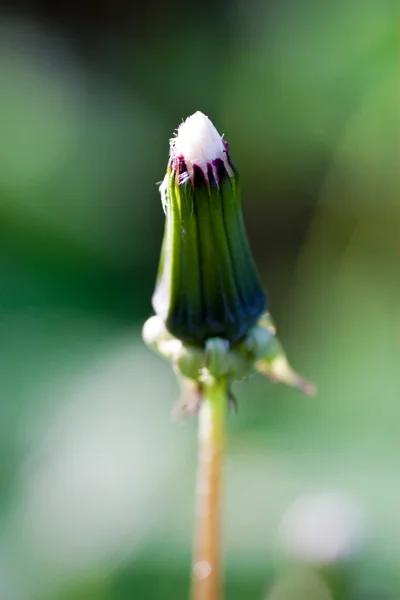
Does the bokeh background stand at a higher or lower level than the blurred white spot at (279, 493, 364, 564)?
higher

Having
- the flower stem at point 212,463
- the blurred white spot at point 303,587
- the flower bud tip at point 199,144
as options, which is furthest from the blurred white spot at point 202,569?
the flower bud tip at point 199,144

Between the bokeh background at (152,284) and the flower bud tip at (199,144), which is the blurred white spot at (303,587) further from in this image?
the flower bud tip at (199,144)

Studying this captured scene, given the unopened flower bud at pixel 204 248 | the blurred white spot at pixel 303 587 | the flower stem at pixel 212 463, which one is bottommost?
the blurred white spot at pixel 303 587

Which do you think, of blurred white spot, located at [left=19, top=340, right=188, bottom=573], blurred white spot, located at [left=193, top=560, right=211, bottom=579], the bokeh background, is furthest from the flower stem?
blurred white spot, located at [left=19, top=340, right=188, bottom=573]

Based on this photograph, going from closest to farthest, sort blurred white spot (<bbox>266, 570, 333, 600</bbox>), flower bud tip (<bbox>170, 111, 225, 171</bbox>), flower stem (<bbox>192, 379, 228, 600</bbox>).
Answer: flower bud tip (<bbox>170, 111, 225, 171</bbox>) → flower stem (<bbox>192, 379, 228, 600</bbox>) → blurred white spot (<bbox>266, 570, 333, 600</bbox>)

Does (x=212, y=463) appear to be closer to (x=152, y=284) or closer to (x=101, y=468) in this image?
(x=101, y=468)

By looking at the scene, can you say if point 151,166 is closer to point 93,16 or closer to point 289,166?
point 289,166

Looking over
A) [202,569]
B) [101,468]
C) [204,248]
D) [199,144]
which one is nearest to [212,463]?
[202,569]

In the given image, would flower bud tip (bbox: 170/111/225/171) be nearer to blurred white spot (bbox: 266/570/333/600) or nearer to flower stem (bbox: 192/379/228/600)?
flower stem (bbox: 192/379/228/600)
